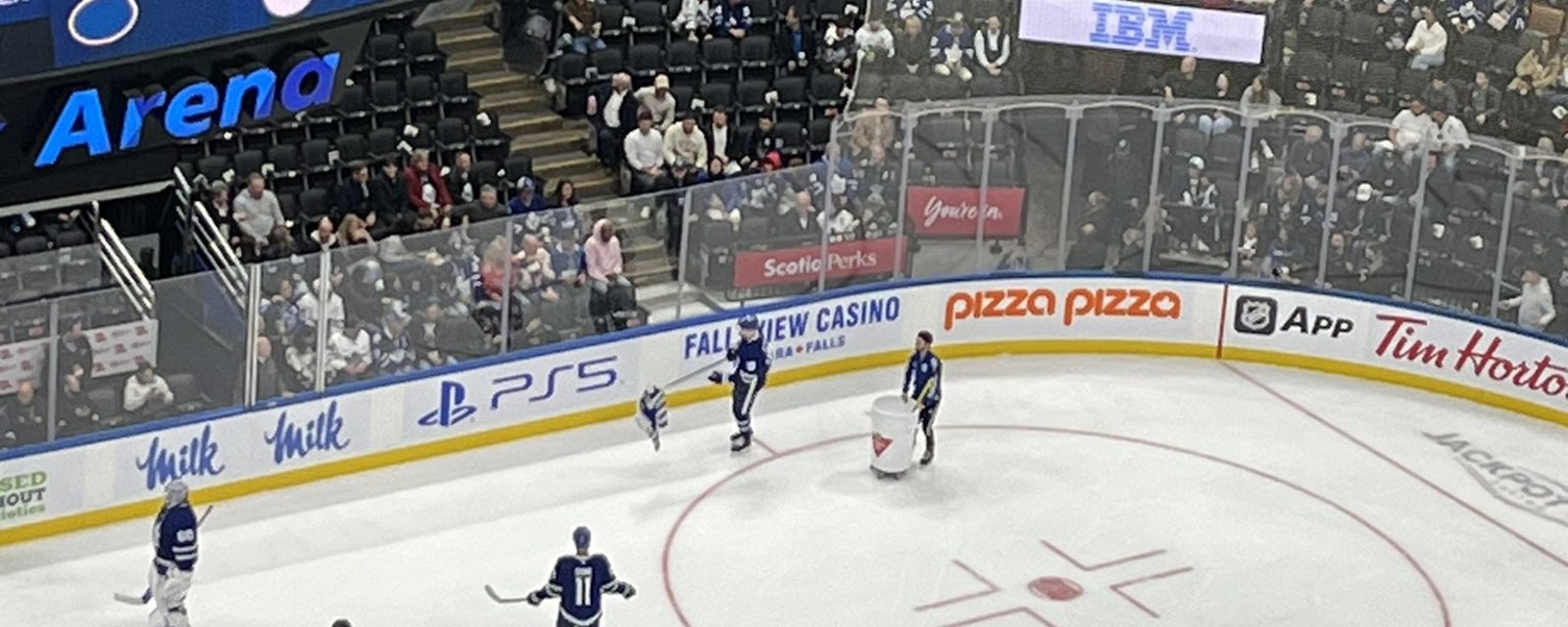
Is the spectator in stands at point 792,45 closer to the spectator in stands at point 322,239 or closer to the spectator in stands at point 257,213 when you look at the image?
the spectator in stands at point 322,239

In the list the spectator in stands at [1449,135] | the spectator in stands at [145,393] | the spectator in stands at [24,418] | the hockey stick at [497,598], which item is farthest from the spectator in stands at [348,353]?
the spectator in stands at [1449,135]

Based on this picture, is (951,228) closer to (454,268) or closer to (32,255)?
(454,268)

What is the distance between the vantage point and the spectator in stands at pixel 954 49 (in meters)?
26.8

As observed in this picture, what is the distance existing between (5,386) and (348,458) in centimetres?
299

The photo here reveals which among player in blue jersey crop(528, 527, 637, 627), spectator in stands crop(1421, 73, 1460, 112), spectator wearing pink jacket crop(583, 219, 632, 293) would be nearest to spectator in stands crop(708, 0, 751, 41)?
spectator wearing pink jacket crop(583, 219, 632, 293)

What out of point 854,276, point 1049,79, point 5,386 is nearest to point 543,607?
point 5,386

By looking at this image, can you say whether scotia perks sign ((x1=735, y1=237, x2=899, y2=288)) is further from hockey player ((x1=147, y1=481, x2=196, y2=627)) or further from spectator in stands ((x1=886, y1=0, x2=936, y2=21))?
hockey player ((x1=147, y1=481, x2=196, y2=627))

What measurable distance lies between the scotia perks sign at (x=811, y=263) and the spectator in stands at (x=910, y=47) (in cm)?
338

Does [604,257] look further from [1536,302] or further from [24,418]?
[1536,302]

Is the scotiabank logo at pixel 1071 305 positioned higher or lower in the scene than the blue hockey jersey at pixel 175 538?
higher

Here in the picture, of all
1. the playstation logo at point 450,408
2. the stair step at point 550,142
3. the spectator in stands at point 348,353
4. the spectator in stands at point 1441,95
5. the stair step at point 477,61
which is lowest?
the playstation logo at point 450,408

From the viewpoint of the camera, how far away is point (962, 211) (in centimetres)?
2414

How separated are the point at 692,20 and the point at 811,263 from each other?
404 cm

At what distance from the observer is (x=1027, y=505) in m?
21.3
